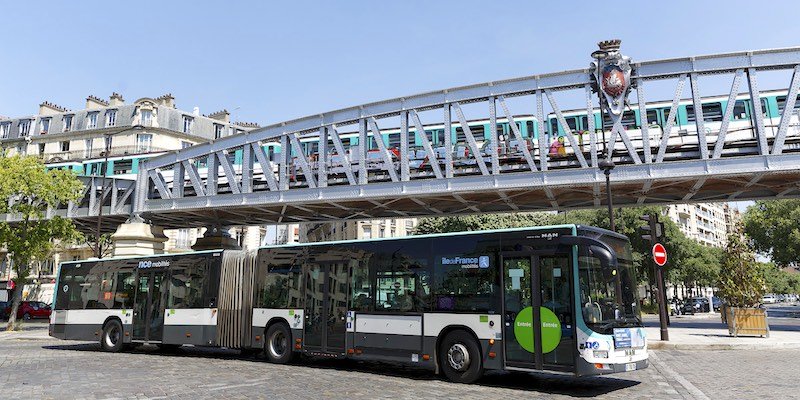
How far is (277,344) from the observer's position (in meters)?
14.5

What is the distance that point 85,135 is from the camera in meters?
62.0

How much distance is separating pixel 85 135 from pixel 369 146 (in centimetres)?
4700

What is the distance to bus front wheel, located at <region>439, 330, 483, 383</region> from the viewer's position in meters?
10.8

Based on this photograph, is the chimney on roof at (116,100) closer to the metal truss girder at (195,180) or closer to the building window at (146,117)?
the building window at (146,117)

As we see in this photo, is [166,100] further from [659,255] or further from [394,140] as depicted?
[659,255]

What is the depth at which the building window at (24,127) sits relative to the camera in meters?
66.2

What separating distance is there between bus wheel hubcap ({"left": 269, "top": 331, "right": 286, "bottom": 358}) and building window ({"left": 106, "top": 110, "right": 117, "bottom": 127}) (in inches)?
2204

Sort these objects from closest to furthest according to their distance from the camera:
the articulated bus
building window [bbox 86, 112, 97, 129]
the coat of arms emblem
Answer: the articulated bus < the coat of arms emblem < building window [bbox 86, 112, 97, 129]

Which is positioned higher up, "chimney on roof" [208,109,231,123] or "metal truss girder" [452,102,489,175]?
"chimney on roof" [208,109,231,123]

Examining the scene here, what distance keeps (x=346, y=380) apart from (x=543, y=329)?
4007 millimetres

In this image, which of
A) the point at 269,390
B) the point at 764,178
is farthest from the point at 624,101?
the point at 269,390

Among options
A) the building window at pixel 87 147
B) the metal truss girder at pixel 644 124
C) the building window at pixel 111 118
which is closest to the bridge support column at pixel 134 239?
the metal truss girder at pixel 644 124

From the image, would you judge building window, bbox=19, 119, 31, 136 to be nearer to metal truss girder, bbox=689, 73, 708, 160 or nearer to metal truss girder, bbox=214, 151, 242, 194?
metal truss girder, bbox=214, 151, 242, 194

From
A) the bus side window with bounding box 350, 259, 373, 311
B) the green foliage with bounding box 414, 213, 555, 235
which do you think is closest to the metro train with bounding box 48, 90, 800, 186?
the bus side window with bounding box 350, 259, 373, 311
